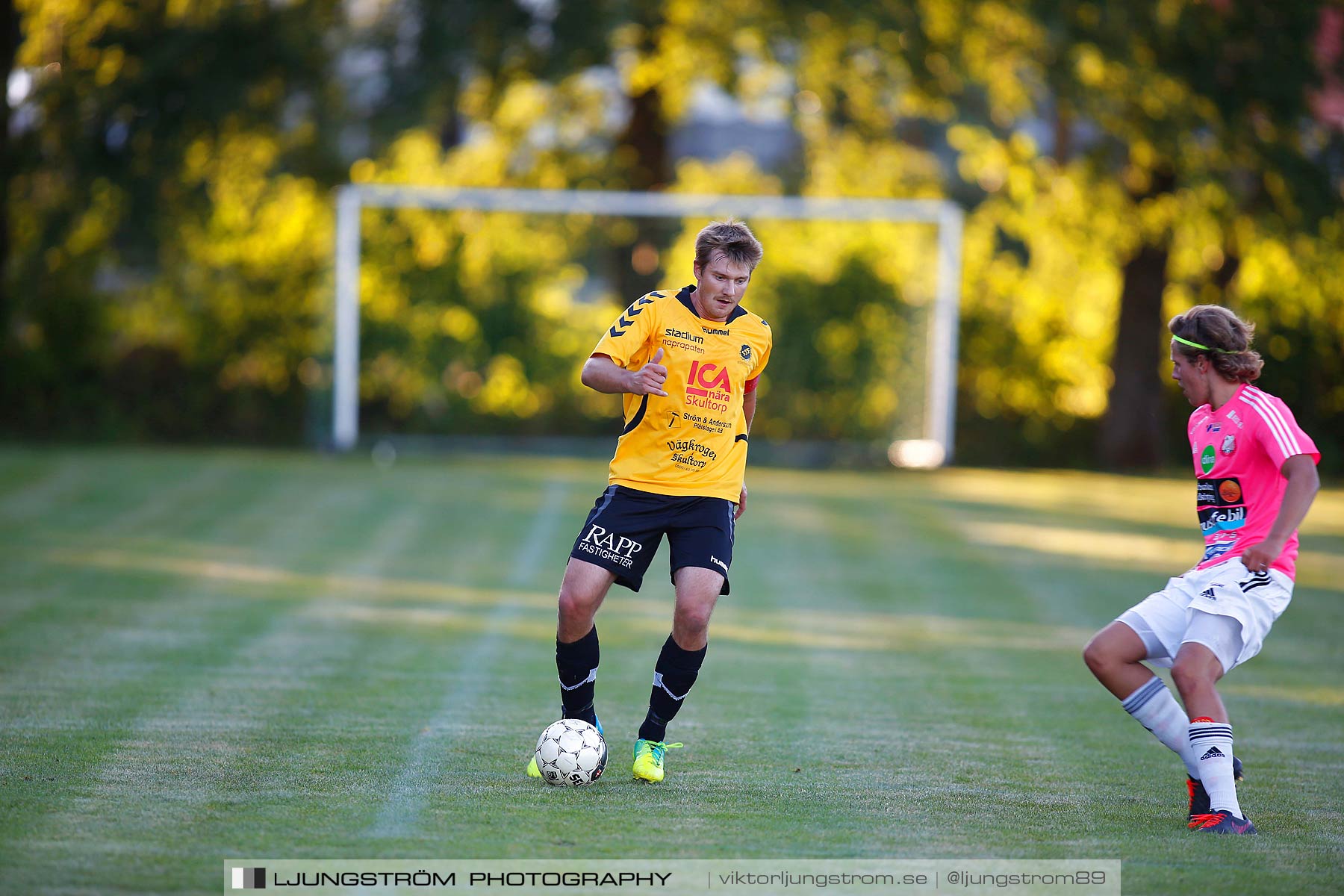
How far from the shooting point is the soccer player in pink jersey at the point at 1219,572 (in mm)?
4895

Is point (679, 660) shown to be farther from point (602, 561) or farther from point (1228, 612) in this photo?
point (1228, 612)

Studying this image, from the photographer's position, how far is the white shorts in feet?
16.2

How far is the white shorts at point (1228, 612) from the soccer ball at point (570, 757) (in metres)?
2.07

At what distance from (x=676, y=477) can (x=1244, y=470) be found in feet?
6.58

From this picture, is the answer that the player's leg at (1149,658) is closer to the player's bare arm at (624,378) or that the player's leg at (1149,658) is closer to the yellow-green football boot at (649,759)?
the yellow-green football boot at (649,759)

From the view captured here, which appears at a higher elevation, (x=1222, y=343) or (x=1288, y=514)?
(x=1222, y=343)

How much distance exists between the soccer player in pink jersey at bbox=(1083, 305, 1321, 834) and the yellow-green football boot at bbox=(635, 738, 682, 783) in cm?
161

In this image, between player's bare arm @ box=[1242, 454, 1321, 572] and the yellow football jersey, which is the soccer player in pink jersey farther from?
the yellow football jersey

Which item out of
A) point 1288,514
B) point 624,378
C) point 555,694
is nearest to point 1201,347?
point 1288,514

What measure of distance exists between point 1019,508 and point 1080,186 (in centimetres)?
628

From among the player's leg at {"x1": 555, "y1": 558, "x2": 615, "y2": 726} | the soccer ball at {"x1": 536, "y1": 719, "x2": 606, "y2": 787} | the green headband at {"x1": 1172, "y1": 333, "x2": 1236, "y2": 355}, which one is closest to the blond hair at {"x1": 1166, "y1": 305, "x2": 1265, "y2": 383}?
the green headband at {"x1": 1172, "y1": 333, "x2": 1236, "y2": 355}

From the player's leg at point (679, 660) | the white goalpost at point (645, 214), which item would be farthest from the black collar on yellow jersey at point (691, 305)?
the white goalpost at point (645, 214)

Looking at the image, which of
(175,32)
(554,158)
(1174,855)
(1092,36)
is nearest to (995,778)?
(1174,855)

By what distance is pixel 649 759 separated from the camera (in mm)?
5359
